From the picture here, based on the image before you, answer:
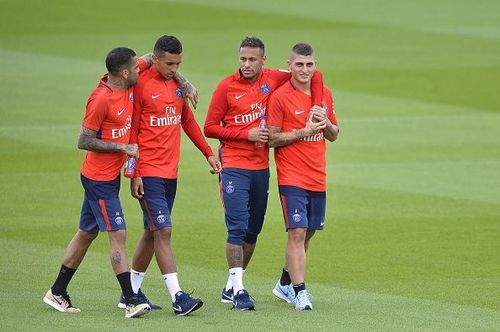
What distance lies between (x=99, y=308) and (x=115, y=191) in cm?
111

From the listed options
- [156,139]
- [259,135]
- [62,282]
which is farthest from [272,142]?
[62,282]

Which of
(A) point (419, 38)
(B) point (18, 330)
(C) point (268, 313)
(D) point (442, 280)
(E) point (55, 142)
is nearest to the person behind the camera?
(B) point (18, 330)

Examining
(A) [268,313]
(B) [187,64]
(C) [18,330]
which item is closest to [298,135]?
(A) [268,313]

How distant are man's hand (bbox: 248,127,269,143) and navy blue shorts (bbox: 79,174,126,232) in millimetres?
1342

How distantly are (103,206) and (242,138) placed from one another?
1550mm

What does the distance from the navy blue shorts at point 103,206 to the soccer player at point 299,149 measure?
159 cm

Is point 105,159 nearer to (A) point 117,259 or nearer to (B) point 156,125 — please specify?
(B) point 156,125

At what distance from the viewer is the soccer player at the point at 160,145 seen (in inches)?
487

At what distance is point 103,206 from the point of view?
12.2m

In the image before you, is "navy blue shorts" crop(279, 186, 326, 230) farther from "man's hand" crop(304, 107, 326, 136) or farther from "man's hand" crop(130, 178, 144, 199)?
"man's hand" crop(130, 178, 144, 199)

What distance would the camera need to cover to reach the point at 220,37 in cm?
3559

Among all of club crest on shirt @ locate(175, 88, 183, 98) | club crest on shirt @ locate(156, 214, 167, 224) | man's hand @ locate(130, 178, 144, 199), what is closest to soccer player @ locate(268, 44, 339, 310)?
club crest on shirt @ locate(175, 88, 183, 98)

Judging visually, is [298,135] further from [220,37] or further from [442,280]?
[220,37]

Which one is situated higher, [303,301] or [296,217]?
[296,217]
